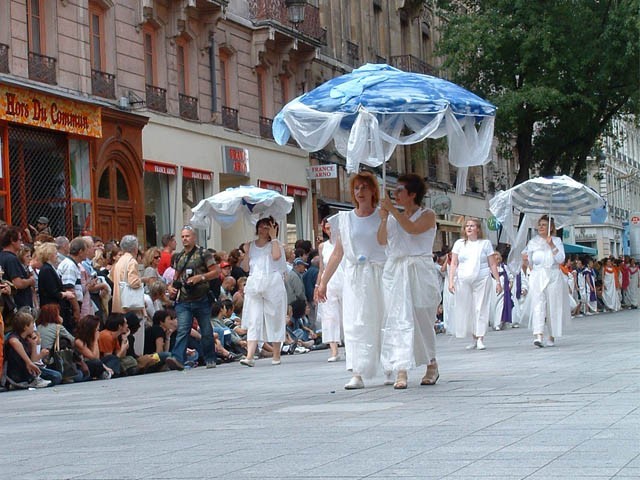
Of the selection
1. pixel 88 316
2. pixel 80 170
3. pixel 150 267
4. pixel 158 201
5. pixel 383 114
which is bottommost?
pixel 88 316

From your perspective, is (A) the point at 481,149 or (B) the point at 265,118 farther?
(B) the point at 265,118

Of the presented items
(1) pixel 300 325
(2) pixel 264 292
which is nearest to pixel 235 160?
(1) pixel 300 325

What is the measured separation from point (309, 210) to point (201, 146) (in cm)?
718

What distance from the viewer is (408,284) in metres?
12.2

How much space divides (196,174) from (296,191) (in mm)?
6299

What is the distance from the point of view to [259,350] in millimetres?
22297

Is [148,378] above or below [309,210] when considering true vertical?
below

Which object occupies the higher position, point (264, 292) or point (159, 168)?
point (159, 168)

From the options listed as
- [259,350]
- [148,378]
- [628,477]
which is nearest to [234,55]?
[259,350]

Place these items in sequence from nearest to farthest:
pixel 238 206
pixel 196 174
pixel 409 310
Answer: pixel 409 310, pixel 238 206, pixel 196 174

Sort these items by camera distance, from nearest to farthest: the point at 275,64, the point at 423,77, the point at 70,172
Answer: the point at 423,77, the point at 70,172, the point at 275,64

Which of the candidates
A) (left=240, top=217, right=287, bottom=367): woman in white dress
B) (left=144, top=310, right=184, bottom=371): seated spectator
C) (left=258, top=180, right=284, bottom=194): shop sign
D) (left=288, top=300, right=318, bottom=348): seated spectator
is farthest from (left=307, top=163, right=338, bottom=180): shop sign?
(left=240, top=217, right=287, bottom=367): woman in white dress

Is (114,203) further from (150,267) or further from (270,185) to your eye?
(270,185)

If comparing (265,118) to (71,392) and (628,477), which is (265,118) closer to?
(71,392)
